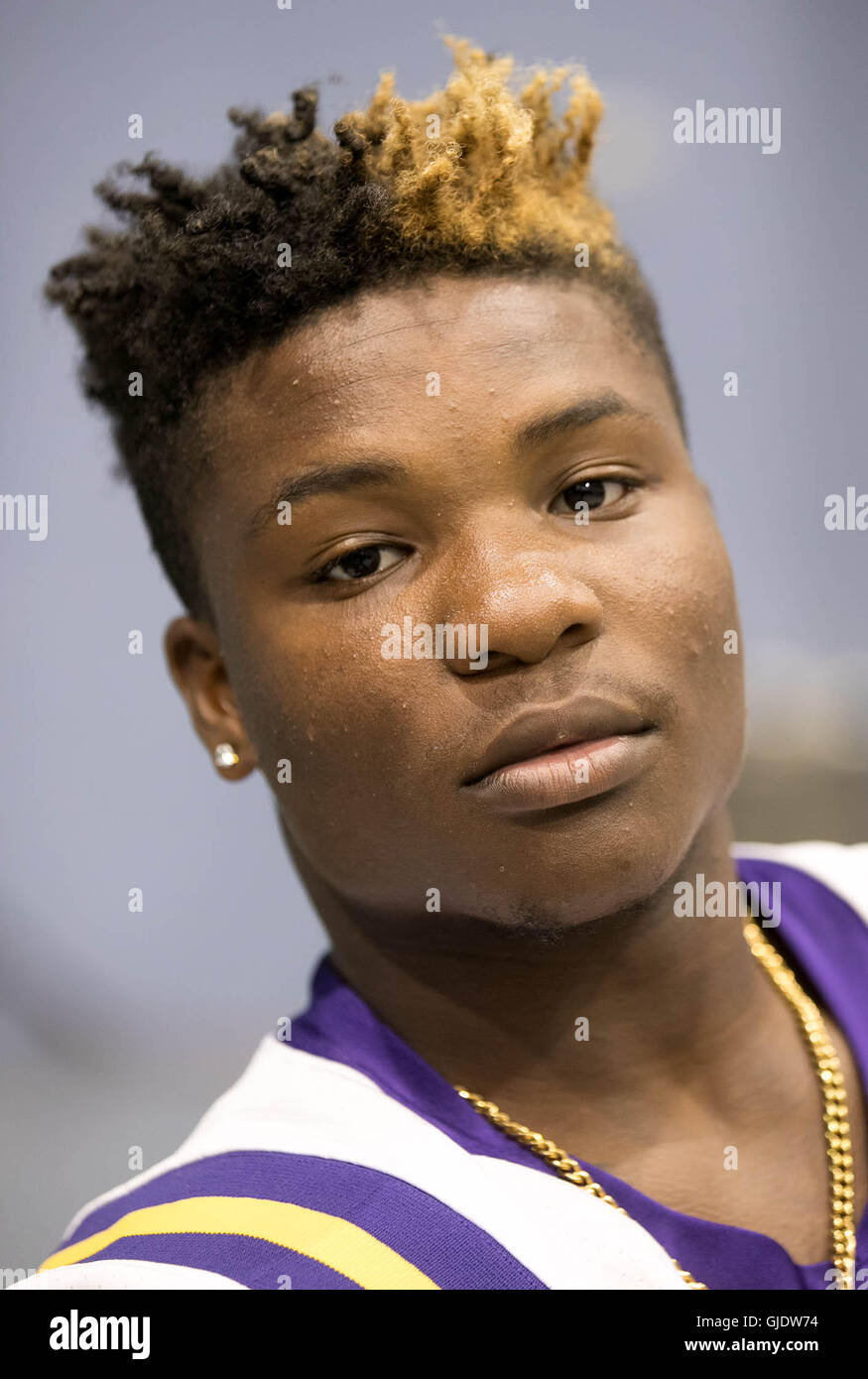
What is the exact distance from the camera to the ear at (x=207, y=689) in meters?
1.32

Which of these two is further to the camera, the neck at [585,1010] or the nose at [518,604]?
the neck at [585,1010]

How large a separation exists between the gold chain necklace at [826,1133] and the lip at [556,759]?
0.32 metres

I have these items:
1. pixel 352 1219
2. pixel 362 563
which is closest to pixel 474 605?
pixel 362 563

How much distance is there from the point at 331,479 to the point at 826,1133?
2.54 ft

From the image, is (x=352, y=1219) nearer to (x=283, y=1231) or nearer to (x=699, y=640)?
(x=283, y=1231)

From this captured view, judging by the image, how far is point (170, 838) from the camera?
208cm

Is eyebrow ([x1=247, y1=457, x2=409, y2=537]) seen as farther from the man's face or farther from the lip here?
the lip

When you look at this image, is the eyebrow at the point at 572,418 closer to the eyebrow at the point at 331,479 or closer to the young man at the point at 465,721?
the young man at the point at 465,721

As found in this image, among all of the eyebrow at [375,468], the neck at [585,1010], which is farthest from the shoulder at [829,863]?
the eyebrow at [375,468]

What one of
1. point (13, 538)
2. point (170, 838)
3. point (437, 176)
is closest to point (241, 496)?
point (437, 176)

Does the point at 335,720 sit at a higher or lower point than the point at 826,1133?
higher

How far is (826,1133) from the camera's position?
49.1 inches

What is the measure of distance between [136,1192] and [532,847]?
0.49 meters
